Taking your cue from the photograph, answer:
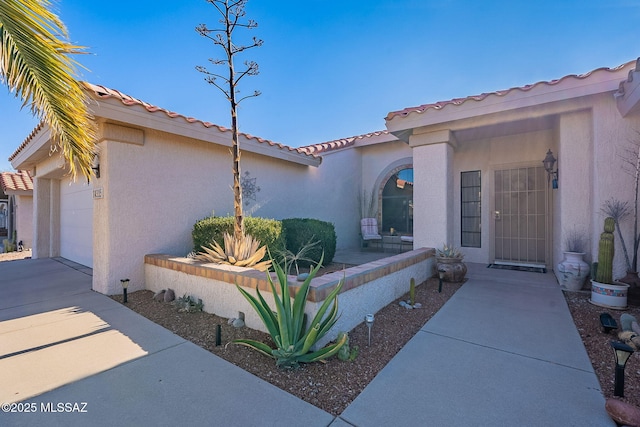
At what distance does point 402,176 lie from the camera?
10133 mm

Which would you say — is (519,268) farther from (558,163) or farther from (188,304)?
(188,304)

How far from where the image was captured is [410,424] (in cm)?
202

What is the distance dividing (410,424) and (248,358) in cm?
172

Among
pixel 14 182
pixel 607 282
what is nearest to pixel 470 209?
pixel 607 282

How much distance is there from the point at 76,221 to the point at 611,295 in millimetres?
12768

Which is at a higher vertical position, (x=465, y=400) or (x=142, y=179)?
(x=142, y=179)

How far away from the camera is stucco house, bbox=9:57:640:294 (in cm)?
507

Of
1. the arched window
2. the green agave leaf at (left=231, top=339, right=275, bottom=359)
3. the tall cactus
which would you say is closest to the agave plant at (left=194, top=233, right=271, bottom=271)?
the green agave leaf at (left=231, top=339, right=275, bottom=359)

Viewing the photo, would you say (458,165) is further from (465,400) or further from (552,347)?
(465,400)

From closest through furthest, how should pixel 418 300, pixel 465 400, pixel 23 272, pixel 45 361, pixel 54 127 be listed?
pixel 465 400 < pixel 45 361 < pixel 54 127 < pixel 418 300 < pixel 23 272

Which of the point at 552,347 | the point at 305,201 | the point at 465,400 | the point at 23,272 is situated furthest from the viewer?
the point at 305,201

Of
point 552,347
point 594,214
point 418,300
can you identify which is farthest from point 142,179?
point 594,214

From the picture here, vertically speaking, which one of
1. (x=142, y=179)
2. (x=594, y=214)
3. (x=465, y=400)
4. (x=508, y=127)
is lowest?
(x=465, y=400)

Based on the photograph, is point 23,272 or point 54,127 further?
point 23,272
